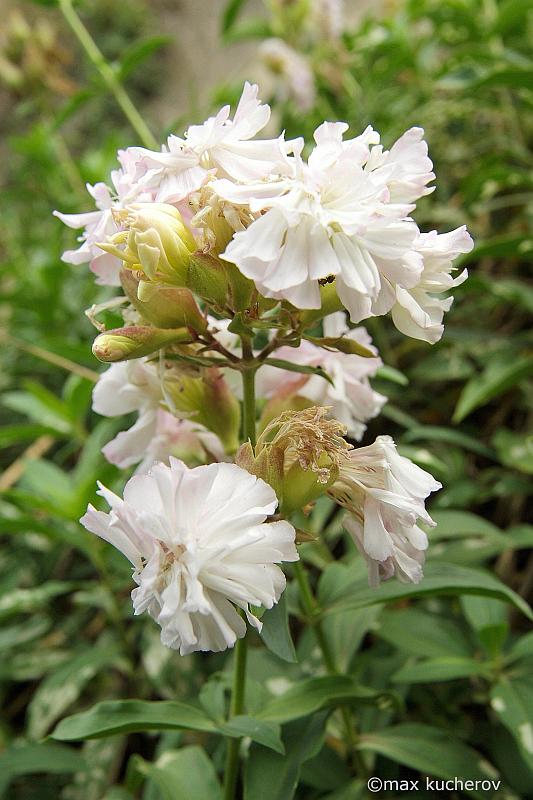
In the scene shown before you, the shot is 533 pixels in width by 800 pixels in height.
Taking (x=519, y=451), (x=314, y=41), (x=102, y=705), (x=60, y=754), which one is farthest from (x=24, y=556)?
(x=314, y=41)

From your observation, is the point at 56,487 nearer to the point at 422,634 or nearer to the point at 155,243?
the point at 422,634

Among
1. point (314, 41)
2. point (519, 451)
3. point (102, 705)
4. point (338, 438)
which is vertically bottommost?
point (519, 451)

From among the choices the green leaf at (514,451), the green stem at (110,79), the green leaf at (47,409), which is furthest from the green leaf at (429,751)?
the green stem at (110,79)

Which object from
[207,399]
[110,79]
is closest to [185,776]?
[207,399]

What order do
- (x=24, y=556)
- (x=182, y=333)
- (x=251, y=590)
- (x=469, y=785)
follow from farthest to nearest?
(x=24, y=556)
(x=469, y=785)
(x=182, y=333)
(x=251, y=590)

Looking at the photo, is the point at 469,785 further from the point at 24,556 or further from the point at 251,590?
the point at 24,556

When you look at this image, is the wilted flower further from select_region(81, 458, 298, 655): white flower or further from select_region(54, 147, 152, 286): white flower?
select_region(54, 147, 152, 286): white flower

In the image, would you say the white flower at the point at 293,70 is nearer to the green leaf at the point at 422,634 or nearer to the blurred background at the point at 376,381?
the blurred background at the point at 376,381
